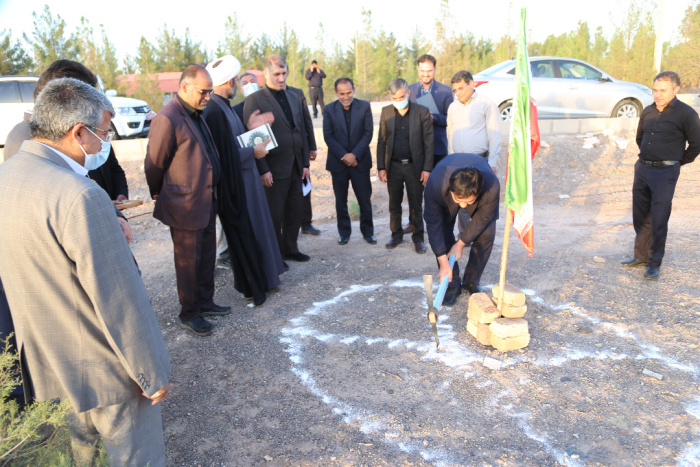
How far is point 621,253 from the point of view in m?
5.51

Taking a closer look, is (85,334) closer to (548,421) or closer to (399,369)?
(399,369)

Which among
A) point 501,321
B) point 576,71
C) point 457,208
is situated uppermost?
point 576,71

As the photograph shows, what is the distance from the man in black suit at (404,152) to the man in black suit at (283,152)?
0.95m

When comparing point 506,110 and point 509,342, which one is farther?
point 506,110

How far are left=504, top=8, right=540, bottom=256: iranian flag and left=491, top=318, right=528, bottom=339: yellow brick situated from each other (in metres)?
0.53

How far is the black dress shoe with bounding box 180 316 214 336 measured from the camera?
403 cm

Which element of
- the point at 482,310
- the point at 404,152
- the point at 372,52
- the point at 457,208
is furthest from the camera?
the point at 372,52

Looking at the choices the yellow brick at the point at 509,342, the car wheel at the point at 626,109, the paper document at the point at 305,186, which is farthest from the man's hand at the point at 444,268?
the car wheel at the point at 626,109

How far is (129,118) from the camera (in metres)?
11.6

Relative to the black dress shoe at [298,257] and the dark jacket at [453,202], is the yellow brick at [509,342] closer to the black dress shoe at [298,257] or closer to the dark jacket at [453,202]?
the dark jacket at [453,202]

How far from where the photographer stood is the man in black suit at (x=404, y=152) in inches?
221

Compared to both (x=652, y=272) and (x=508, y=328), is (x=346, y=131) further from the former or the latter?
(x=652, y=272)

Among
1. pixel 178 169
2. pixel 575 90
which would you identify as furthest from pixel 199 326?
pixel 575 90

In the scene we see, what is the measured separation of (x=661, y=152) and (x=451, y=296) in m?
2.37
